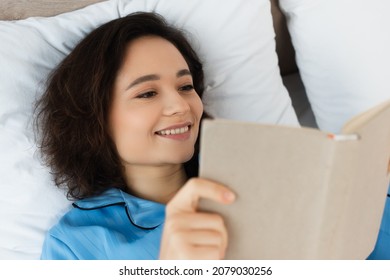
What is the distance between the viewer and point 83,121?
1011 mm

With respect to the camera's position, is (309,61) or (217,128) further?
(309,61)

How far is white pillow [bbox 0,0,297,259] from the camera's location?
0.97 meters

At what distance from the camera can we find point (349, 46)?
1195 millimetres

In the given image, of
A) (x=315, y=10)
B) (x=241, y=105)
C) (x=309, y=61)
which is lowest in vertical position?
(x=241, y=105)

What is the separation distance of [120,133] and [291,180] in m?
0.48

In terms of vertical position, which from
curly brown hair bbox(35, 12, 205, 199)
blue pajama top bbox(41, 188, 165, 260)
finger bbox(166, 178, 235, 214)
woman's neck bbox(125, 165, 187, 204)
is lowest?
blue pajama top bbox(41, 188, 165, 260)

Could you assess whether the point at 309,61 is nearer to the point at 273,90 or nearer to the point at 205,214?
the point at 273,90

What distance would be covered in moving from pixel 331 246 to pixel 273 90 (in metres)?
0.69

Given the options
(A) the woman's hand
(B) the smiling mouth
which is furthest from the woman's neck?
(A) the woman's hand

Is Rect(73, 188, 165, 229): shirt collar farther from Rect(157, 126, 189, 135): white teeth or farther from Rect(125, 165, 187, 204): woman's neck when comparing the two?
Rect(157, 126, 189, 135): white teeth
